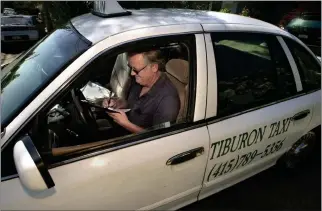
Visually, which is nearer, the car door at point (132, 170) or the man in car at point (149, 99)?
the car door at point (132, 170)

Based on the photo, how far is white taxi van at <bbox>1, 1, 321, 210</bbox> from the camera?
1702mm

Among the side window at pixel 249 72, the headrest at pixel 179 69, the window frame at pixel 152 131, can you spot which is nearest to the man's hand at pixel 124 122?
the window frame at pixel 152 131

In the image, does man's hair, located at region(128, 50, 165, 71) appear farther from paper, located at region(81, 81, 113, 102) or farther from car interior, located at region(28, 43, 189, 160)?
paper, located at region(81, 81, 113, 102)

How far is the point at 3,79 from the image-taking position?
2180mm

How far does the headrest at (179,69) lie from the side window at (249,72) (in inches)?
8.8

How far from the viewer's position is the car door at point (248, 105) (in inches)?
85.7

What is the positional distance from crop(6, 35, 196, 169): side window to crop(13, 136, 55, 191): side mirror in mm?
129

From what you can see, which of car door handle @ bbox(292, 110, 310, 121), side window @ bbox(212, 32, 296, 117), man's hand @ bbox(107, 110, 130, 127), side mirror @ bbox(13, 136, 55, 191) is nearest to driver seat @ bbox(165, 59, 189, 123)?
side window @ bbox(212, 32, 296, 117)

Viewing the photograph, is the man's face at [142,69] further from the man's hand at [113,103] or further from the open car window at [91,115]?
the man's hand at [113,103]

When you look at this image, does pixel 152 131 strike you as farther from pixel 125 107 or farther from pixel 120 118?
pixel 125 107

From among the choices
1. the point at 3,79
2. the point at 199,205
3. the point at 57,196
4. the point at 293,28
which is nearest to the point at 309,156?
the point at 199,205

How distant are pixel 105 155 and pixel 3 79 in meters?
0.98

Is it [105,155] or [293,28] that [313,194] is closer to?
[105,155]

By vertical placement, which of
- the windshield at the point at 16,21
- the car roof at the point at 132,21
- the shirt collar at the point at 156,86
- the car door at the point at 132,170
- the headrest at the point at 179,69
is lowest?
the windshield at the point at 16,21
